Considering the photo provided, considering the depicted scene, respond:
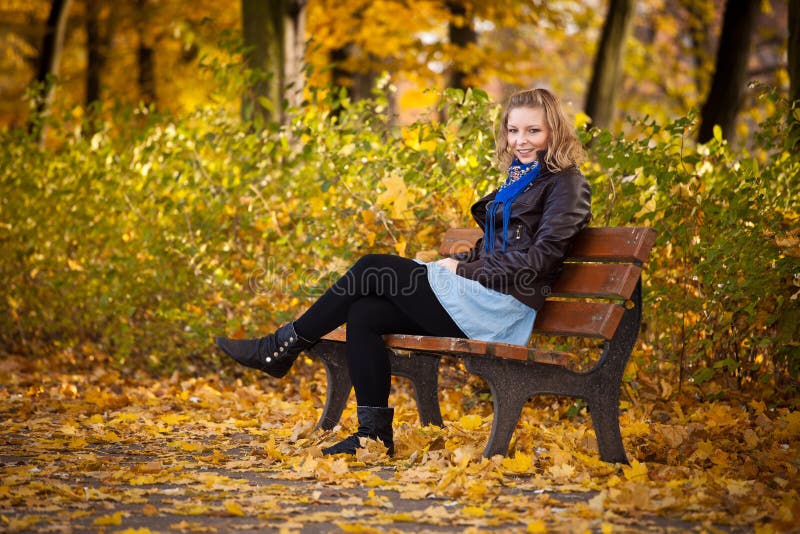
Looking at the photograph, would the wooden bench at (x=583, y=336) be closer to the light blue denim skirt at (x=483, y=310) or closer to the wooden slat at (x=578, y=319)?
the wooden slat at (x=578, y=319)

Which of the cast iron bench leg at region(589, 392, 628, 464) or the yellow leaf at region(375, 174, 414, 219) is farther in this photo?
the yellow leaf at region(375, 174, 414, 219)

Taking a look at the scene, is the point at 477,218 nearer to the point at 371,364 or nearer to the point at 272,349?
the point at 371,364

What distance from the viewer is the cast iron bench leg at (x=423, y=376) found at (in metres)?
4.84

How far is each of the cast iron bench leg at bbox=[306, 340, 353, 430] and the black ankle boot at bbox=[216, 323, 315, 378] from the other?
0.36 metres

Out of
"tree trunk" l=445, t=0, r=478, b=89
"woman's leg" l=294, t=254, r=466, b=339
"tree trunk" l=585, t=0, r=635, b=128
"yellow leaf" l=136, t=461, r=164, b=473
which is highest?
"tree trunk" l=445, t=0, r=478, b=89

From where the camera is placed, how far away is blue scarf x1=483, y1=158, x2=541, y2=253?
431 cm

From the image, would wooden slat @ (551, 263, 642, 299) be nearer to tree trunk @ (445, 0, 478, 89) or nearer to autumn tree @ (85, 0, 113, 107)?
tree trunk @ (445, 0, 478, 89)

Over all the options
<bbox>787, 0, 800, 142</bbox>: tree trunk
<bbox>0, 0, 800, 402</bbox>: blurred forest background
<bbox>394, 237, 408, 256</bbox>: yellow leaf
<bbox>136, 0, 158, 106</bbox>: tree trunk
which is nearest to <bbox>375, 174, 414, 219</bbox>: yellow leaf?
<bbox>0, 0, 800, 402</bbox>: blurred forest background

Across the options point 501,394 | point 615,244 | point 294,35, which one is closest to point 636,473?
point 501,394

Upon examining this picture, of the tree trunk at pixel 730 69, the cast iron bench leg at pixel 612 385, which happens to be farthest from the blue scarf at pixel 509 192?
the tree trunk at pixel 730 69

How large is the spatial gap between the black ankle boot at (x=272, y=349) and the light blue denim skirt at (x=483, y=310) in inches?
26.4

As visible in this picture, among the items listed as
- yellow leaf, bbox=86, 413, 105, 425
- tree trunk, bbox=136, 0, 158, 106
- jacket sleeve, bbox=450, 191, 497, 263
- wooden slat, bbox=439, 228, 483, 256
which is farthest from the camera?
tree trunk, bbox=136, 0, 158, 106

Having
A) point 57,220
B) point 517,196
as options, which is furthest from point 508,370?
point 57,220

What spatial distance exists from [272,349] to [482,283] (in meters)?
1.00
